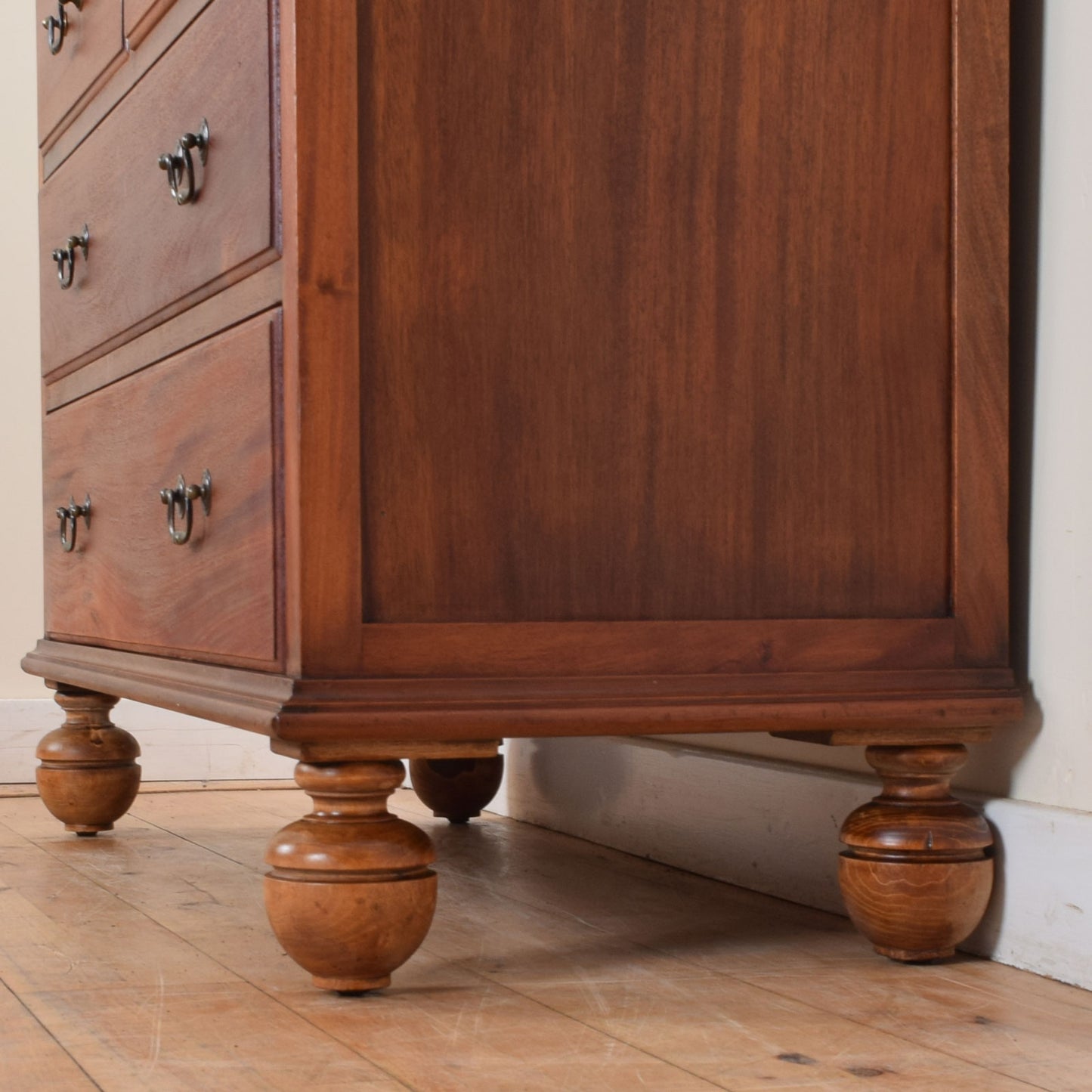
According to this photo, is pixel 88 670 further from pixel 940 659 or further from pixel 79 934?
pixel 940 659

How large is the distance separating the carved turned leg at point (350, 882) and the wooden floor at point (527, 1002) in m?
0.03

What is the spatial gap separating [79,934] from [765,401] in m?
0.65

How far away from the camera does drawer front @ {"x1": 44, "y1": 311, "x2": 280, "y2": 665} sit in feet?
3.39

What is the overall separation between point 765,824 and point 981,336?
0.46 metres

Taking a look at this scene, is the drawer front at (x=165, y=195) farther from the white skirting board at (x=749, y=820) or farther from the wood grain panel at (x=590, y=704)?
the white skirting board at (x=749, y=820)

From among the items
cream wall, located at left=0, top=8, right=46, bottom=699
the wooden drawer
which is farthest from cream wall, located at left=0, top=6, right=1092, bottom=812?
cream wall, located at left=0, top=8, right=46, bottom=699

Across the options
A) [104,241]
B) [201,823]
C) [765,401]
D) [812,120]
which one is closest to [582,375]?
[765,401]

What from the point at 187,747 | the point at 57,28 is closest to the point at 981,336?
the point at 57,28

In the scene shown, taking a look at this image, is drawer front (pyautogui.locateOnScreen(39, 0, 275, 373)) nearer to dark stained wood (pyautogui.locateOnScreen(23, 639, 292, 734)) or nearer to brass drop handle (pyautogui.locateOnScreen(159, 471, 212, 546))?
brass drop handle (pyautogui.locateOnScreen(159, 471, 212, 546))

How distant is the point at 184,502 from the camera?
3.84 feet

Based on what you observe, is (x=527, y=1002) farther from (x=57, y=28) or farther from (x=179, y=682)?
(x=57, y=28)

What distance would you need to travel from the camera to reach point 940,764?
1102mm

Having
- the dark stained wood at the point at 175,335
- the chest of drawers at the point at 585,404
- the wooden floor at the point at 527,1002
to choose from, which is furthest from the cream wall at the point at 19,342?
the chest of drawers at the point at 585,404

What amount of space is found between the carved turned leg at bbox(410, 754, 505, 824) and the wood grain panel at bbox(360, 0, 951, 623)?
29.5 inches
